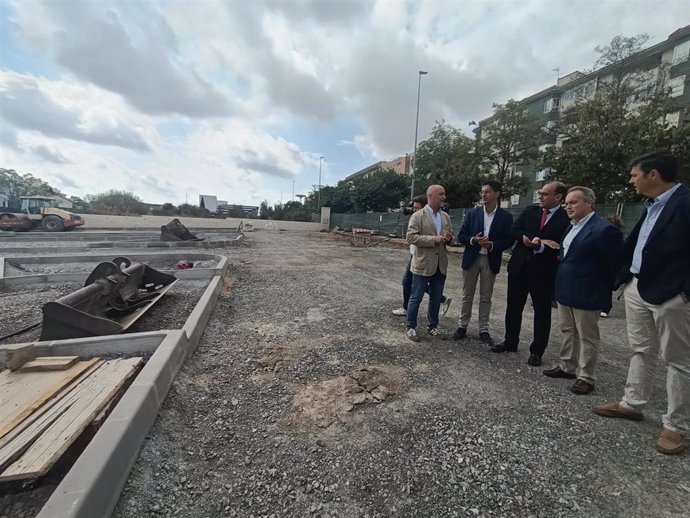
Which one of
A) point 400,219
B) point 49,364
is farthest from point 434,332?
point 400,219

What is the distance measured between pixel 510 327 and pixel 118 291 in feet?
16.6

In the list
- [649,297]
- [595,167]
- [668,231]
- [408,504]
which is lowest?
[408,504]

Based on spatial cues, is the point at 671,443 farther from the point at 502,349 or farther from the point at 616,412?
the point at 502,349

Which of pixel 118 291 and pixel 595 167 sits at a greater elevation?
pixel 595 167

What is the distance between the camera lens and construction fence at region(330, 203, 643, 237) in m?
9.35

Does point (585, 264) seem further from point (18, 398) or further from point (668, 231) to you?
point (18, 398)

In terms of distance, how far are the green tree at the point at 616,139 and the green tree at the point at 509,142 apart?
5247mm

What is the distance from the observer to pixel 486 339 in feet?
12.6

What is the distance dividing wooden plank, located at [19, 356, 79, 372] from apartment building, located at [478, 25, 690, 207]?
9118 millimetres

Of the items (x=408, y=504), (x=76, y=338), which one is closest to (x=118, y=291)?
(x=76, y=338)

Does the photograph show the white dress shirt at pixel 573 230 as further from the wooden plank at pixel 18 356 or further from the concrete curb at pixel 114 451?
the wooden plank at pixel 18 356

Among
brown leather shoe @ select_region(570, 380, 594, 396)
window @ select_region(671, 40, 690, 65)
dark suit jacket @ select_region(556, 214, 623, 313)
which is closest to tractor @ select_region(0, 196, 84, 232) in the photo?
dark suit jacket @ select_region(556, 214, 623, 313)

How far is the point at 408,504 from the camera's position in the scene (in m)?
1.73

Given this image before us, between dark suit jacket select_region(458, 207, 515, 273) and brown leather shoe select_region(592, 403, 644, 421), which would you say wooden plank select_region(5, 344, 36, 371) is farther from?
brown leather shoe select_region(592, 403, 644, 421)
